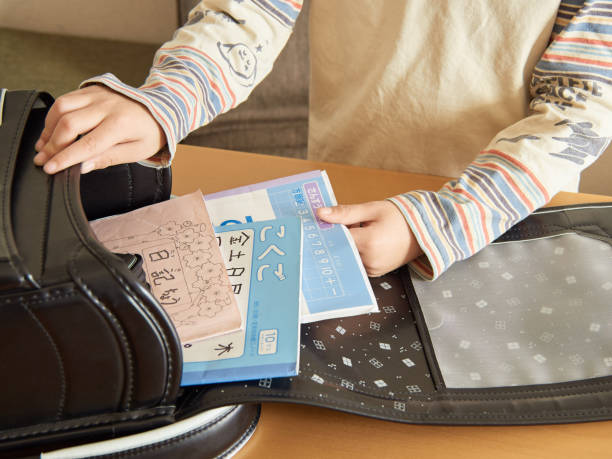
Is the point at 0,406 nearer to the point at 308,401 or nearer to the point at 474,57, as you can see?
the point at 308,401

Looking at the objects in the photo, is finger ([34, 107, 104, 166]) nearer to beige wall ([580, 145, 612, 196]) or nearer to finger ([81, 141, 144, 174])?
finger ([81, 141, 144, 174])

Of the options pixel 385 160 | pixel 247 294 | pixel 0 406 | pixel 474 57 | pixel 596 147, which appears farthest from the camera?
pixel 385 160

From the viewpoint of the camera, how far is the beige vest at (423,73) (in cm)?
66

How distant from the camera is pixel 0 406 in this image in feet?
1.11

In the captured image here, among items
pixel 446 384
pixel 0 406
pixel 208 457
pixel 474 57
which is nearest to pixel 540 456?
pixel 446 384

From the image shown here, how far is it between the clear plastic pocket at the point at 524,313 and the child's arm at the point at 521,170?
26mm

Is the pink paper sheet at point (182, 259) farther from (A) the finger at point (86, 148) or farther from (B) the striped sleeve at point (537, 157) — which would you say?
(B) the striped sleeve at point (537, 157)

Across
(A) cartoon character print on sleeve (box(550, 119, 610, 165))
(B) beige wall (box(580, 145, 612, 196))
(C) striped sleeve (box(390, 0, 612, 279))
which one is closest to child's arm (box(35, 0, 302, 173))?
(C) striped sleeve (box(390, 0, 612, 279))

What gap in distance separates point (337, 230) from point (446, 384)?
0.60 ft

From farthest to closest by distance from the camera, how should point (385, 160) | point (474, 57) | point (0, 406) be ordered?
point (385, 160) → point (474, 57) → point (0, 406)

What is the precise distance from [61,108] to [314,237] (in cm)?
26

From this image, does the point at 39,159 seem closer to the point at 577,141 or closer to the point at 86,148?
the point at 86,148

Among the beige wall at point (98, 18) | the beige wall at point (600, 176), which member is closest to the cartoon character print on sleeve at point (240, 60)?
the beige wall at point (600, 176)

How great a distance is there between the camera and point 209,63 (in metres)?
0.59
